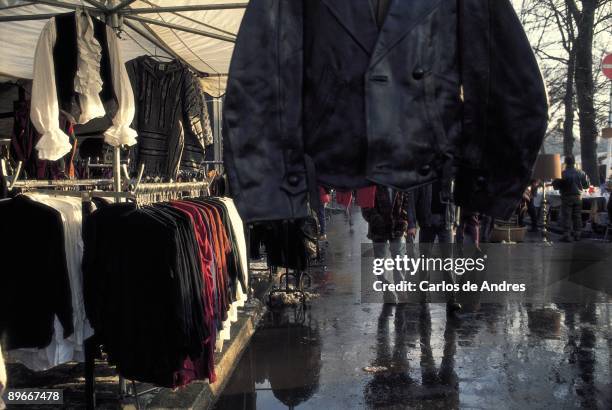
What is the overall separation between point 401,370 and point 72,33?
14.1 ft

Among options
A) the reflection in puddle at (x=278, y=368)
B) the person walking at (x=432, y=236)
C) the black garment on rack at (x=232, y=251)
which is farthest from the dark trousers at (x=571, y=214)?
the black garment on rack at (x=232, y=251)

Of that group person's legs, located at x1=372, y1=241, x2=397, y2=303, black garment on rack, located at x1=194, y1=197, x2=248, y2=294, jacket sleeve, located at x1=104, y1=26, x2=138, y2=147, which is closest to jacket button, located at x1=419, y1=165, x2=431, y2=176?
jacket sleeve, located at x1=104, y1=26, x2=138, y2=147

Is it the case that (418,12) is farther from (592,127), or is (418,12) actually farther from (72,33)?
(592,127)

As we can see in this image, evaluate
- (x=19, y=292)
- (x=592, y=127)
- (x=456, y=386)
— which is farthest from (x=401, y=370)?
(x=592, y=127)

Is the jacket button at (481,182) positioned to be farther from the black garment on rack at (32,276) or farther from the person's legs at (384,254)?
the person's legs at (384,254)

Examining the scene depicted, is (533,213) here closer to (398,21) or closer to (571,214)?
(571,214)

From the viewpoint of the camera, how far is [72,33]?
3.80 m

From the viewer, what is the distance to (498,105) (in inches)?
71.2

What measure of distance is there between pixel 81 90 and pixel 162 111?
2028mm

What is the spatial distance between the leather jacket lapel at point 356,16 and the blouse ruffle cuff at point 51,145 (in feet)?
7.98

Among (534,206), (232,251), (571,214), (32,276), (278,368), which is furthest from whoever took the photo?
(534,206)

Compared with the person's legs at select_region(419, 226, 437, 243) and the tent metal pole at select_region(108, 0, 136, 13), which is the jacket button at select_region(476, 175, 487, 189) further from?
the person's legs at select_region(419, 226, 437, 243)

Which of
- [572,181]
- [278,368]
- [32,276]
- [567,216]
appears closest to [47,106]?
[32,276]

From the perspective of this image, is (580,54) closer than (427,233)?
No
